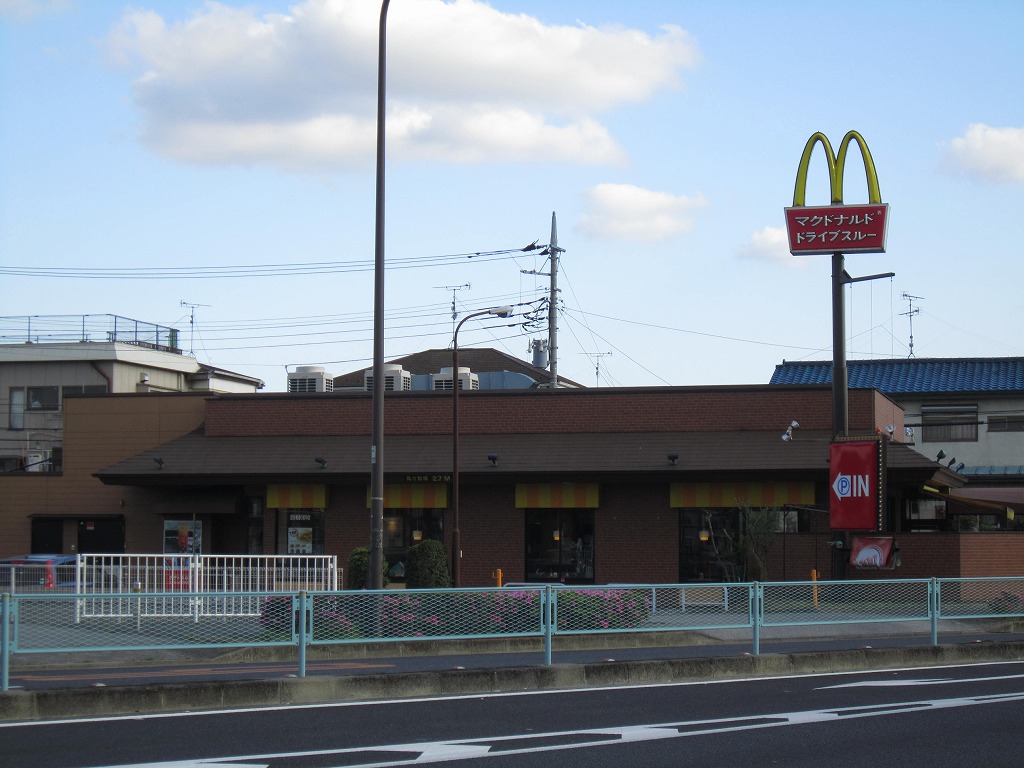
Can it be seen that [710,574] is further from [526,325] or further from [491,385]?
[526,325]

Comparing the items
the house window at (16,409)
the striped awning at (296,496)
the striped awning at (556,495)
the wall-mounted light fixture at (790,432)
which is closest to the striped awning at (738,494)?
the wall-mounted light fixture at (790,432)

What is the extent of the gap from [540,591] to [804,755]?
5.52m

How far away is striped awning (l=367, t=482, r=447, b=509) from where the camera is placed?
3127cm

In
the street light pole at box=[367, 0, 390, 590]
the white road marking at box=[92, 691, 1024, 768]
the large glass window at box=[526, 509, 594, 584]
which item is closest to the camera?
the white road marking at box=[92, 691, 1024, 768]

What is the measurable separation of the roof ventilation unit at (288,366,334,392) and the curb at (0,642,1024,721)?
26393 millimetres

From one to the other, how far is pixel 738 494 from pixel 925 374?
2761 centimetres

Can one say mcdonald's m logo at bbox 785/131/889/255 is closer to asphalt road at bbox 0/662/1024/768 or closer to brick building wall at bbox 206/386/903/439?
brick building wall at bbox 206/386/903/439

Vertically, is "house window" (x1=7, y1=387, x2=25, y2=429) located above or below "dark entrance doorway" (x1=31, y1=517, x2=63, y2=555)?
above

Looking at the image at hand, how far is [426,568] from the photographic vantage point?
23125mm

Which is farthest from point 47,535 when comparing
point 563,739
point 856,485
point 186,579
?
point 563,739

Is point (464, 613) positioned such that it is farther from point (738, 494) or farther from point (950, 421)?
Result: point (950, 421)

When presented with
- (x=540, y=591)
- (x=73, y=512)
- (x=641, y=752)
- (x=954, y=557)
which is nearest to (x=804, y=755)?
(x=641, y=752)

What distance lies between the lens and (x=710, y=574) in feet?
98.5

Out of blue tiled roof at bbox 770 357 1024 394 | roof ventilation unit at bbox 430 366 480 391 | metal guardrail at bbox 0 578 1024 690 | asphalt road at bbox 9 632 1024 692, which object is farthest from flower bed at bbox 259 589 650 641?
blue tiled roof at bbox 770 357 1024 394
